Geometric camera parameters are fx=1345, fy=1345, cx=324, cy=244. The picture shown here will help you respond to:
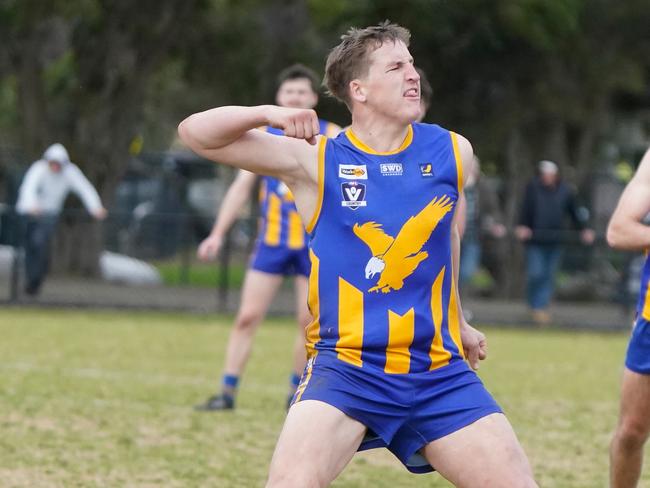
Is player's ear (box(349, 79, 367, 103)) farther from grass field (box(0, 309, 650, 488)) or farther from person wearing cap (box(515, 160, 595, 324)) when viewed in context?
person wearing cap (box(515, 160, 595, 324))

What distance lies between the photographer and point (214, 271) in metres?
17.7

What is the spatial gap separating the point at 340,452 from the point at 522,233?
13.4 metres

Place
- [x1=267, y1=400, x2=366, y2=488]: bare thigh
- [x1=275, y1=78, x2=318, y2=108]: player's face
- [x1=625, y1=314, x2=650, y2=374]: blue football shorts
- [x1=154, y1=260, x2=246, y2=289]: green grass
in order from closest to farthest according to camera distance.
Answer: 1. [x1=267, y1=400, x2=366, y2=488]: bare thigh
2. [x1=625, y1=314, x2=650, y2=374]: blue football shorts
3. [x1=275, y1=78, x2=318, y2=108]: player's face
4. [x1=154, y1=260, x2=246, y2=289]: green grass

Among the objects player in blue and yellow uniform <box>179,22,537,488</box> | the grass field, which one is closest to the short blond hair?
player in blue and yellow uniform <box>179,22,537,488</box>

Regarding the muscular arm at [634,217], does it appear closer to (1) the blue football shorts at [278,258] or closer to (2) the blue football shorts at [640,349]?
(2) the blue football shorts at [640,349]

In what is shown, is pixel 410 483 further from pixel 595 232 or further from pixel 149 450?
pixel 595 232

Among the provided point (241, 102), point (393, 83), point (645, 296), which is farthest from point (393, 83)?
point (241, 102)

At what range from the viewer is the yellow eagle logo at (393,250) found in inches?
182

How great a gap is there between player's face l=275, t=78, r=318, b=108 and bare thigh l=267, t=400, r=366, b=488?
4495 mm

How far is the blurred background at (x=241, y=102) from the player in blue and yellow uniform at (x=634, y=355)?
11.8 m

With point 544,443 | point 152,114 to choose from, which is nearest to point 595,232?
point 544,443

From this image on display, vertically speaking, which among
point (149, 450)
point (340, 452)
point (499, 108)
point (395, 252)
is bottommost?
point (149, 450)

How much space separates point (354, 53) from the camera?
481 cm

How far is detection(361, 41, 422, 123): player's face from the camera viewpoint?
4730 millimetres
